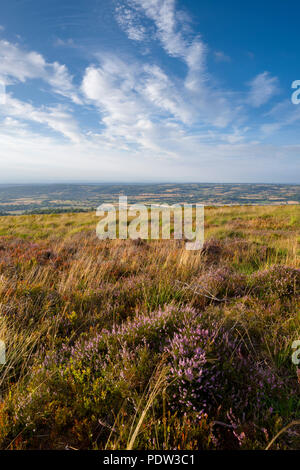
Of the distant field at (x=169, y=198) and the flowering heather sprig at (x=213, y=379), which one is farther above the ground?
the distant field at (x=169, y=198)

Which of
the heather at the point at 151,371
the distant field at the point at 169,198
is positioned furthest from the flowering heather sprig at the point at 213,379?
the distant field at the point at 169,198

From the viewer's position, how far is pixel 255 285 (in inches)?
169

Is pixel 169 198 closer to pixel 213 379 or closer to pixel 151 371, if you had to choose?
Answer: pixel 151 371

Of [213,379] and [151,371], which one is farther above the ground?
[213,379]

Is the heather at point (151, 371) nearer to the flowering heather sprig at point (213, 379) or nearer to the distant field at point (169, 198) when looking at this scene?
the flowering heather sprig at point (213, 379)

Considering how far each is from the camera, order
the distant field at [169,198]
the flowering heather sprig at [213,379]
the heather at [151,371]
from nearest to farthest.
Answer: the heather at [151,371]
the flowering heather sprig at [213,379]
the distant field at [169,198]

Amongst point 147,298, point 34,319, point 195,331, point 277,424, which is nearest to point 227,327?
point 195,331

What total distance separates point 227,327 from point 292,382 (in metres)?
0.87

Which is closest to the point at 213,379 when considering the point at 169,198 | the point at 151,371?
the point at 151,371

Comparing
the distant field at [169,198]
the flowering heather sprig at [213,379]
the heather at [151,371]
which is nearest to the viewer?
the heather at [151,371]

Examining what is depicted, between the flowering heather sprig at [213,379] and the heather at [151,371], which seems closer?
the heather at [151,371]

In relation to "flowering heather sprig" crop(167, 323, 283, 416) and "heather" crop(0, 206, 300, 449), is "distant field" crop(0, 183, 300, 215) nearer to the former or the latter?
"heather" crop(0, 206, 300, 449)
